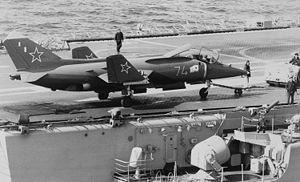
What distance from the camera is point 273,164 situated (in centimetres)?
2589

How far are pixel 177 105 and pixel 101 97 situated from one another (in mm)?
3540

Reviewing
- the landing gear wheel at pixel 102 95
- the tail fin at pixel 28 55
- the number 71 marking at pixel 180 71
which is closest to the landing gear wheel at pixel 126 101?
the landing gear wheel at pixel 102 95

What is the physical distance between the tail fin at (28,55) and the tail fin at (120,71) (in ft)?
9.36

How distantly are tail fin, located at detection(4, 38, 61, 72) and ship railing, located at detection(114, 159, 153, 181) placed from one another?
7.83m

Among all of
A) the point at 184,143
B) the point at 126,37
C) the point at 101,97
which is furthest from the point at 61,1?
the point at 184,143

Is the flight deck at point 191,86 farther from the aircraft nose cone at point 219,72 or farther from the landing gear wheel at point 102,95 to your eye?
the aircraft nose cone at point 219,72

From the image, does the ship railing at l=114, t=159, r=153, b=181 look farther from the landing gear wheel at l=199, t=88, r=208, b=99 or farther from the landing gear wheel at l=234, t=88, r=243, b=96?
the landing gear wheel at l=234, t=88, r=243, b=96

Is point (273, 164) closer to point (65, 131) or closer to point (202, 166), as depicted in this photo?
point (202, 166)

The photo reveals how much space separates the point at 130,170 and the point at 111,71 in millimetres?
6149

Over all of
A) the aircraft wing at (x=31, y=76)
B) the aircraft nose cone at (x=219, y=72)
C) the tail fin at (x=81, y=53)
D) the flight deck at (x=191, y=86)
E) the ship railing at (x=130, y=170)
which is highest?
the tail fin at (x=81, y=53)

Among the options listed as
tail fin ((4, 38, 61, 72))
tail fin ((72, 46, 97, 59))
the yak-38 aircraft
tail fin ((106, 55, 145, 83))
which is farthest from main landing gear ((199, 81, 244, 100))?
tail fin ((4, 38, 61, 72))

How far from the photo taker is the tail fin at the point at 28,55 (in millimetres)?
31422

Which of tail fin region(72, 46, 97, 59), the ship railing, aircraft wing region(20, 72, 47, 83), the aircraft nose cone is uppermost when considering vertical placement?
tail fin region(72, 46, 97, 59)

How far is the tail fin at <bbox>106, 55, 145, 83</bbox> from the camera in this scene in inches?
1193
